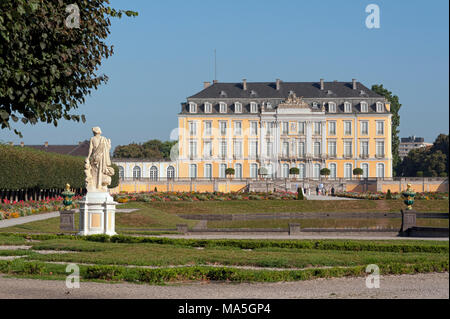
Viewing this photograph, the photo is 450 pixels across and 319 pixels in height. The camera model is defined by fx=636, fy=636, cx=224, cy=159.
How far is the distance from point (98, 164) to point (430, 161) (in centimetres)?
5729

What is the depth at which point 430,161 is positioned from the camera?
67312mm

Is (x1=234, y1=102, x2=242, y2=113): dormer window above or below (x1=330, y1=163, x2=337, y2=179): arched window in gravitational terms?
above

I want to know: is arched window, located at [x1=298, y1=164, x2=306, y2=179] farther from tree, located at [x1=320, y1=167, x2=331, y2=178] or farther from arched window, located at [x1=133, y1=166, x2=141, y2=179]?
arched window, located at [x1=133, y1=166, x2=141, y2=179]

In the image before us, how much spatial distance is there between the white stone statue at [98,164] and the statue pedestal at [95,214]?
0.73 ft

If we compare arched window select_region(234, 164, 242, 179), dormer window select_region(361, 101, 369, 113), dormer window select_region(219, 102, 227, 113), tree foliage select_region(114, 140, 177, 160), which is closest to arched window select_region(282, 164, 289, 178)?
arched window select_region(234, 164, 242, 179)

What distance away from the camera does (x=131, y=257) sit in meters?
11.0

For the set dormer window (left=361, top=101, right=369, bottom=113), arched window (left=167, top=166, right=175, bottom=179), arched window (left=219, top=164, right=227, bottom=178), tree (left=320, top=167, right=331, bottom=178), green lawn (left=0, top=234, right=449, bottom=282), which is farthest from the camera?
arched window (left=219, top=164, right=227, bottom=178)

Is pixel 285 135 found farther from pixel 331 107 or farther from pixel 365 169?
pixel 365 169

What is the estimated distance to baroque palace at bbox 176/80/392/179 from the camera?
6141 centimetres

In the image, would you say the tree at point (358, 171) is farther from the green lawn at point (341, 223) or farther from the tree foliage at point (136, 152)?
the green lawn at point (341, 223)

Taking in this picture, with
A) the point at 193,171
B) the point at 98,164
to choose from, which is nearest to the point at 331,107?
the point at 193,171

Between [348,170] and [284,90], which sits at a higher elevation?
[284,90]

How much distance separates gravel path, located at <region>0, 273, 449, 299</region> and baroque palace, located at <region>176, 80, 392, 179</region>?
52575mm
